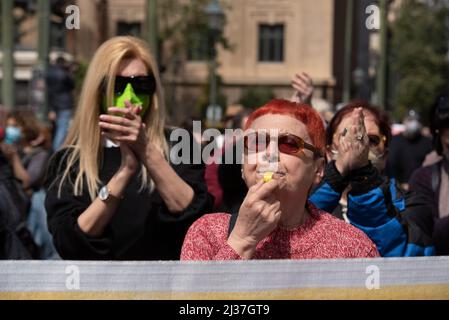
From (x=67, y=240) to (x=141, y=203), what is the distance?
288mm

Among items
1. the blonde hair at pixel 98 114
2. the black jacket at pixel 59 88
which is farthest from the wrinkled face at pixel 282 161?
the black jacket at pixel 59 88

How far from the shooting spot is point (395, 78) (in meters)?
58.7

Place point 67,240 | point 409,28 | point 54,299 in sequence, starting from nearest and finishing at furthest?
point 54,299 < point 67,240 < point 409,28

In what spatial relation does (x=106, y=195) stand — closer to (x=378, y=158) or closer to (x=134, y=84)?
(x=134, y=84)

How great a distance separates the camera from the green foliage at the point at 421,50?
42094 mm

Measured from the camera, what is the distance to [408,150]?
11000 mm

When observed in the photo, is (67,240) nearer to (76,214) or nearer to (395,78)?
(76,214)

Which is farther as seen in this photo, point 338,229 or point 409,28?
point 409,28

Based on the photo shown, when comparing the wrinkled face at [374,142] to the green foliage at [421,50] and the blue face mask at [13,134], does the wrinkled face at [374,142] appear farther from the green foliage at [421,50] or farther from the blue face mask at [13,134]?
the green foliage at [421,50]

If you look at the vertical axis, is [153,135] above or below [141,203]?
above

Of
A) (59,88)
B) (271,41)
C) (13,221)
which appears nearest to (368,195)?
(13,221)

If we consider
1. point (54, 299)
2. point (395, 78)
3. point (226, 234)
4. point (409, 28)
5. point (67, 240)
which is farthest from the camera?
point (395, 78)

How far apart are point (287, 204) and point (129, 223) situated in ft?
3.07
